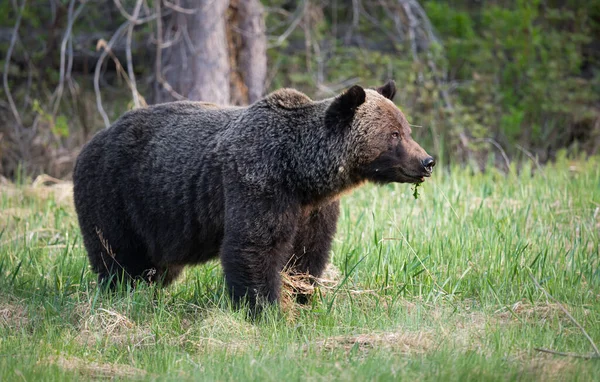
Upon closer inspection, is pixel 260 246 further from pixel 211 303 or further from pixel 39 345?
pixel 39 345

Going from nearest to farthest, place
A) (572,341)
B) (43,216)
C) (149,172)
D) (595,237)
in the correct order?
(572,341)
(149,172)
(595,237)
(43,216)

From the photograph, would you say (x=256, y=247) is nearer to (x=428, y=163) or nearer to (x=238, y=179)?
(x=238, y=179)

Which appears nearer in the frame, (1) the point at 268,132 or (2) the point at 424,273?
(1) the point at 268,132

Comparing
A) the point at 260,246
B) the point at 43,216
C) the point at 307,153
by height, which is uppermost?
the point at 307,153

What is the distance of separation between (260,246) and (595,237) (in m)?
3.34

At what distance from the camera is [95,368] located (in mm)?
4816

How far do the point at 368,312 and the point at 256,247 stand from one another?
966 millimetres

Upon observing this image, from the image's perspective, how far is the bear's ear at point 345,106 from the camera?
5.74m

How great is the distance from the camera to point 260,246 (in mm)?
5672

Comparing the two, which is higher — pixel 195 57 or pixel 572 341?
pixel 195 57

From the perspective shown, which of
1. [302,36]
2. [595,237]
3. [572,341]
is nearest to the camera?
[572,341]

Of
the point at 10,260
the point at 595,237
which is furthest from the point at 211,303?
the point at 595,237

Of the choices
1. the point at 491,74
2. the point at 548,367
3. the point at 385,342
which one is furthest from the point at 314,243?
the point at 491,74

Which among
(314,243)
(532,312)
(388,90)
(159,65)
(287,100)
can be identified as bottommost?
(532,312)
